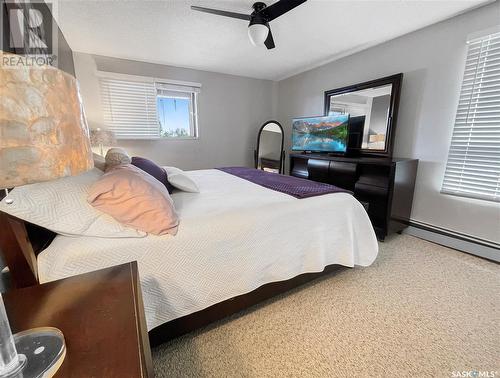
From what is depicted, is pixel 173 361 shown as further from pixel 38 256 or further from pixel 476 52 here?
pixel 476 52

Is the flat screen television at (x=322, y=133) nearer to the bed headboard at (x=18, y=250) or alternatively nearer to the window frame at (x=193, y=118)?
the window frame at (x=193, y=118)

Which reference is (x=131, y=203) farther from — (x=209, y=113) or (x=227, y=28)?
(x=209, y=113)

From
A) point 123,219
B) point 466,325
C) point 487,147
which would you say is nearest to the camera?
point 123,219

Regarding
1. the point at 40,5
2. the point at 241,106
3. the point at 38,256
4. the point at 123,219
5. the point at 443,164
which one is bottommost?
the point at 38,256

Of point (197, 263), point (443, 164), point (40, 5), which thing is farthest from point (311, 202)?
point (40, 5)

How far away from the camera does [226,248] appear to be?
48.1 inches

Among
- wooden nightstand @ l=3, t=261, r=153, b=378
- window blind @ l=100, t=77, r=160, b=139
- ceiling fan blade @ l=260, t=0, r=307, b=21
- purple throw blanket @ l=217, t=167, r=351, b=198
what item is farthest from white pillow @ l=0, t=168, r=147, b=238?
window blind @ l=100, t=77, r=160, b=139

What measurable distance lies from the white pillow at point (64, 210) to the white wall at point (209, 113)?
2.76 meters

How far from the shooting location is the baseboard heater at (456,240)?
6.93ft

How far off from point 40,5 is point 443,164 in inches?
161

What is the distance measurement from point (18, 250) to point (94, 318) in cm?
51

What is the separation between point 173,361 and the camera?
1.15m

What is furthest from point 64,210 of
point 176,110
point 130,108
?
point 176,110

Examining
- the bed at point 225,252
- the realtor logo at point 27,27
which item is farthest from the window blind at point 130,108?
the bed at point 225,252
